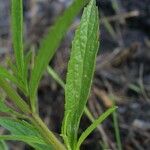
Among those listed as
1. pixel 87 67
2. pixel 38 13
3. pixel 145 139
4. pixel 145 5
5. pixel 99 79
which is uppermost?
pixel 38 13

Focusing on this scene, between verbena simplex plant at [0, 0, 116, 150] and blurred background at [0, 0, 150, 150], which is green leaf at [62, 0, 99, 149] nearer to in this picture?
verbena simplex plant at [0, 0, 116, 150]

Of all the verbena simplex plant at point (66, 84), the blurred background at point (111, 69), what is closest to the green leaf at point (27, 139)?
the verbena simplex plant at point (66, 84)

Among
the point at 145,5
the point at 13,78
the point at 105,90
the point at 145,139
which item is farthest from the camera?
the point at 145,5

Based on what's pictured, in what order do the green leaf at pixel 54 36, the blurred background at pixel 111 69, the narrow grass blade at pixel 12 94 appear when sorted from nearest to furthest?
1. the green leaf at pixel 54 36
2. the narrow grass blade at pixel 12 94
3. the blurred background at pixel 111 69

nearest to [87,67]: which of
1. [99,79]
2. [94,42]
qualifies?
[94,42]

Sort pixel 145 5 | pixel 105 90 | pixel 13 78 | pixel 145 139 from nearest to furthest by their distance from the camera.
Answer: pixel 13 78, pixel 145 139, pixel 105 90, pixel 145 5

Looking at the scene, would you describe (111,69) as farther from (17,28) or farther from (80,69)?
(17,28)

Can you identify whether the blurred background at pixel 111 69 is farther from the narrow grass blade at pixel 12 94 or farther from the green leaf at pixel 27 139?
the narrow grass blade at pixel 12 94

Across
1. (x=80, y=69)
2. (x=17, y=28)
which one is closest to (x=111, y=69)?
(x=80, y=69)

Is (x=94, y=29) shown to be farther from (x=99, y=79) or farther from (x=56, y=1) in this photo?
(x=56, y=1)
